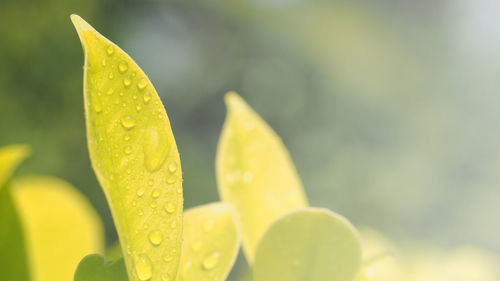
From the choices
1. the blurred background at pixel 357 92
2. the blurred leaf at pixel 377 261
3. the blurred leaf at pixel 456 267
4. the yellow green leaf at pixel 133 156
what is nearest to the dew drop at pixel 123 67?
the yellow green leaf at pixel 133 156

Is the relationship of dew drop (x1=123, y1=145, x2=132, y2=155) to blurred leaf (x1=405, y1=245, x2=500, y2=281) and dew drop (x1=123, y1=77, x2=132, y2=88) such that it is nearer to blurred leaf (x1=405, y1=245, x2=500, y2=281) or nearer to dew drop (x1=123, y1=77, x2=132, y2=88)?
dew drop (x1=123, y1=77, x2=132, y2=88)

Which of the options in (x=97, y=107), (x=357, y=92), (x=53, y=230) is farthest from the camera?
(x=357, y=92)

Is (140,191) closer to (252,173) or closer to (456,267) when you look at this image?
(252,173)

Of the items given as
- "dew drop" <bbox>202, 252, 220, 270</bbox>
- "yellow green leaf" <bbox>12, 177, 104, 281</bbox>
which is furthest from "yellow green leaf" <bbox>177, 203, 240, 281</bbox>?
"yellow green leaf" <bbox>12, 177, 104, 281</bbox>

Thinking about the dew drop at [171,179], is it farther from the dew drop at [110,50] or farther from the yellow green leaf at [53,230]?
the yellow green leaf at [53,230]

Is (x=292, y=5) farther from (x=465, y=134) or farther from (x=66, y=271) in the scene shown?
(x=66, y=271)

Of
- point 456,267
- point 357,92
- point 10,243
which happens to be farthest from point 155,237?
point 357,92
